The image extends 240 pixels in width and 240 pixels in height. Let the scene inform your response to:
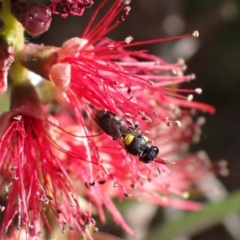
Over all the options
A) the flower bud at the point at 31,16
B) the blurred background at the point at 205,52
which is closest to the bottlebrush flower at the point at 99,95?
the flower bud at the point at 31,16

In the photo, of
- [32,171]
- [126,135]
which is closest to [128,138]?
[126,135]

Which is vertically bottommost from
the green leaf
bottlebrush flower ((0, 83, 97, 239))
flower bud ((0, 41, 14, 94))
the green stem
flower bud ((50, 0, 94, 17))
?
the green leaf

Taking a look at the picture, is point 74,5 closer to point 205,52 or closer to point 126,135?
point 126,135

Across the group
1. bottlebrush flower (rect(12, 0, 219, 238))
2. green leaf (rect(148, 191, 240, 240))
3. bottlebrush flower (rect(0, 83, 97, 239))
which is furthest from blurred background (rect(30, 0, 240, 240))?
bottlebrush flower (rect(0, 83, 97, 239))

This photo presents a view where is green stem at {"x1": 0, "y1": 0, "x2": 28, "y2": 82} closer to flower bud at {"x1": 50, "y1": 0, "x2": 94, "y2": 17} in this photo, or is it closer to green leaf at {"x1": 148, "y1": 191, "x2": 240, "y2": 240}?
flower bud at {"x1": 50, "y1": 0, "x2": 94, "y2": 17}

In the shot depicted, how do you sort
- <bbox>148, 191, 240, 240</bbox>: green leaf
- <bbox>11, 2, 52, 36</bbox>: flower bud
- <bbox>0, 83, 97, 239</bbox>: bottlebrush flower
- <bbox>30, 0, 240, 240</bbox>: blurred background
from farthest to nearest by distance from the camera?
<bbox>30, 0, 240, 240</bbox>: blurred background < <bbox>148, 191, 240, 240</bbox>: green leaf < <bbox>0, 83, 97, 239</bbox>: bottlebrush flower < <bbox>11, 2, 52, 36</bbox>: flower bud

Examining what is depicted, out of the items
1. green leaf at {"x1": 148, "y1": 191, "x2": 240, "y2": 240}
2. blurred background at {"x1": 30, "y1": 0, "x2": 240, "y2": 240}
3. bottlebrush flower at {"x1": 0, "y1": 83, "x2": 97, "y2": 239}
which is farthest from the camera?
blurred background at {"x1": 30, "y1": 0, "x2": 240, "y2": 240}
